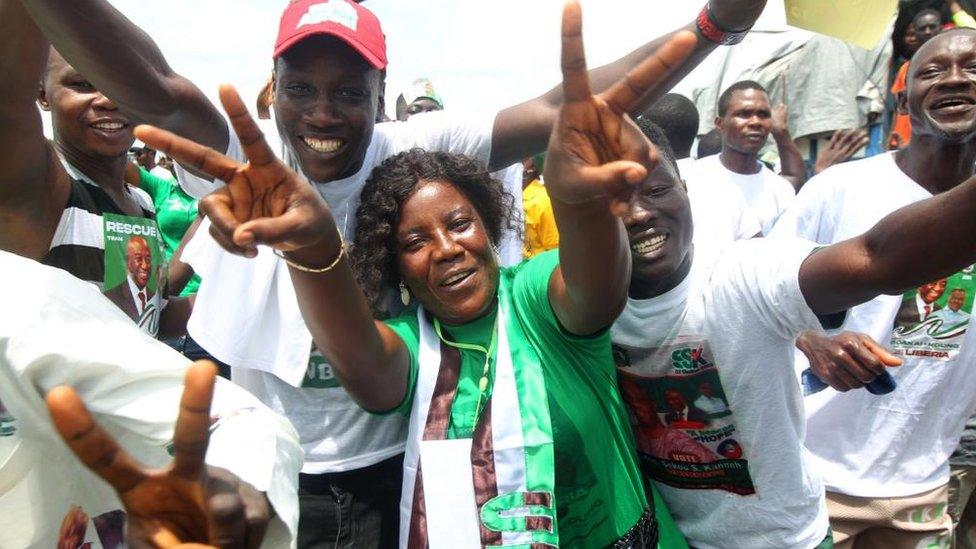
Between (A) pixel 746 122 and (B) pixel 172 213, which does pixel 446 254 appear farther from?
(A) pixel 746 122

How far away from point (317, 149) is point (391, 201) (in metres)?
0.27

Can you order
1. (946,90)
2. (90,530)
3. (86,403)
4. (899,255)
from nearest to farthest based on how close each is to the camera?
(86,403)
(90,530)
(899,255)
(946,90)

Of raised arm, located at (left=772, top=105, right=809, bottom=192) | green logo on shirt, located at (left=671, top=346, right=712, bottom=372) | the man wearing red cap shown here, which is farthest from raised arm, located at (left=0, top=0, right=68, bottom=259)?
raised arm, located at (left=772, top=105, right=809, bottom=192)

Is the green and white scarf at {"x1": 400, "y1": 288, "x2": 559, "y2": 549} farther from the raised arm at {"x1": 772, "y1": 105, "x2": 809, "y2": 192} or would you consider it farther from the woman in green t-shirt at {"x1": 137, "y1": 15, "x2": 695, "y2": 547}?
the raised arm at {"x1": 772, "y1": 105, "x2": 809, "y2": 192}

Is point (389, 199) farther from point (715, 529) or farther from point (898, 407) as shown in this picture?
point (898, 407)

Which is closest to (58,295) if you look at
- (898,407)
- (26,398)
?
(26,398)

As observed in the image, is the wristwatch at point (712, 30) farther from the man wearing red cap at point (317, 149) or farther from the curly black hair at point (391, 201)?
the curly black hair at point (391, 201)

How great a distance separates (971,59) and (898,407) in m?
1.27

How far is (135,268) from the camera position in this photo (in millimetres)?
2283

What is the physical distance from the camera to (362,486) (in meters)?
2.12

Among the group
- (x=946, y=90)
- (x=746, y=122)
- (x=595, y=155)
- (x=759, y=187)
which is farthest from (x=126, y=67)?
(x=746, y=122)

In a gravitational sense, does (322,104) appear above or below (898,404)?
above

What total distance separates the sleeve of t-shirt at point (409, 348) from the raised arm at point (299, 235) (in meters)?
0.07

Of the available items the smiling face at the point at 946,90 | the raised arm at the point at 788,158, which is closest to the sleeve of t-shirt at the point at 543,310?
the smiling face at the point at 946,90
